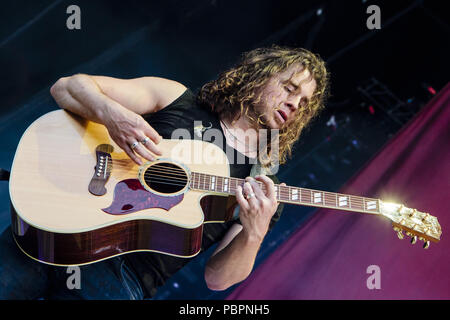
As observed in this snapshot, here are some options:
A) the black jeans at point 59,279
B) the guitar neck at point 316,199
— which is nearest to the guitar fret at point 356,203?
the guitar neck at point 316,199

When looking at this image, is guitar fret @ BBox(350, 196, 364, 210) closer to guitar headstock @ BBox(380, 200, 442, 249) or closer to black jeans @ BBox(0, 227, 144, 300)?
guitar headstock @ BBox(380, 200, 442, 249)

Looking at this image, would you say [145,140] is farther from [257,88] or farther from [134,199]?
[257,88]

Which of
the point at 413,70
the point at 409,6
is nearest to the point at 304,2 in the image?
the point at 409,6

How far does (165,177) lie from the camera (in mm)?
1931

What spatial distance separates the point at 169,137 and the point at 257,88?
61 centimetres

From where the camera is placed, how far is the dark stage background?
2777 millimetres

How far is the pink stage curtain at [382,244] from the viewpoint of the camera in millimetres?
2352

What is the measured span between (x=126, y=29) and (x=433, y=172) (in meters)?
2.28

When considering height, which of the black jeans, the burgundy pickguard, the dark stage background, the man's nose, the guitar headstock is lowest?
the black jeans

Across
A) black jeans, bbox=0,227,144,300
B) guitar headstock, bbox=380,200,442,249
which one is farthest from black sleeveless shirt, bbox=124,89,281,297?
guitar headstock, bbox=380,200,442,249

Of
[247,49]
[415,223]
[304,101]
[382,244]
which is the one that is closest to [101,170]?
[304,101]

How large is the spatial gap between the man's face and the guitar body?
1.46 feet

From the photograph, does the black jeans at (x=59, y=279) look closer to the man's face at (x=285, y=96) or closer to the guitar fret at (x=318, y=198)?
the guitar fret at (x=318, y=198)

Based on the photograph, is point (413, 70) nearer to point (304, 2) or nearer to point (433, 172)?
point (304, 2)
